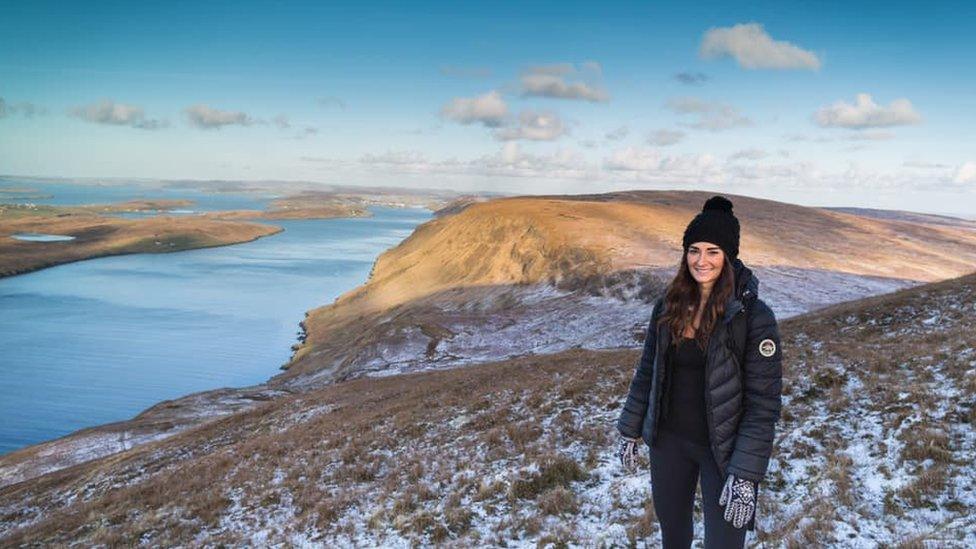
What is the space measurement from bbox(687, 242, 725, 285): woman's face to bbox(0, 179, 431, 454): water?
60780mm

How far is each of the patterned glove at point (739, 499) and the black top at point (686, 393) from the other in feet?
1.32

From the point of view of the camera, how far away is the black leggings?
4.87 metres

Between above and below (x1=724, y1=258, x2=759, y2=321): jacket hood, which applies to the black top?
below

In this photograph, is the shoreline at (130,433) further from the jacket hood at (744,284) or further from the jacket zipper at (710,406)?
the jacket hood at (744,284)

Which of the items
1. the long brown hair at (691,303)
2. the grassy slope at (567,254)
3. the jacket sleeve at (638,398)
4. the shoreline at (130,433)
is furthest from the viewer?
the grassy slope at (567,254)

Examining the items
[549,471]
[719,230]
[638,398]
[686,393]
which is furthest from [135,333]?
[719,230]

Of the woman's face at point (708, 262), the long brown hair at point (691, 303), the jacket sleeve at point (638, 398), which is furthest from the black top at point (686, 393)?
the woman's face at point (708, 262)

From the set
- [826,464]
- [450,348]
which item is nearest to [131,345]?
[450,348]

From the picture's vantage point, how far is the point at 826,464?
30.6ft

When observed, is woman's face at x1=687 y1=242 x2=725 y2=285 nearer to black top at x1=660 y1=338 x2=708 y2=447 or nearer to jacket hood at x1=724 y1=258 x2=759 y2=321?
jacket hood at x1=724 y1=258 x2=759 y2=321

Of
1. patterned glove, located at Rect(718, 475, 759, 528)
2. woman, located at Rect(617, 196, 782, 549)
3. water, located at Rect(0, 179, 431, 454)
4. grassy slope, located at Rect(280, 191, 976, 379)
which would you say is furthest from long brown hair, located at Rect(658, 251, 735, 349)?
water, located at Rect(0, 179, 431, 454)

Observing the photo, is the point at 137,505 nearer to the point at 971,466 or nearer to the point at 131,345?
the point at 971,466

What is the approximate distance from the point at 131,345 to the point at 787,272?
8509cm

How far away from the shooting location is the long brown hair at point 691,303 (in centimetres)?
470
